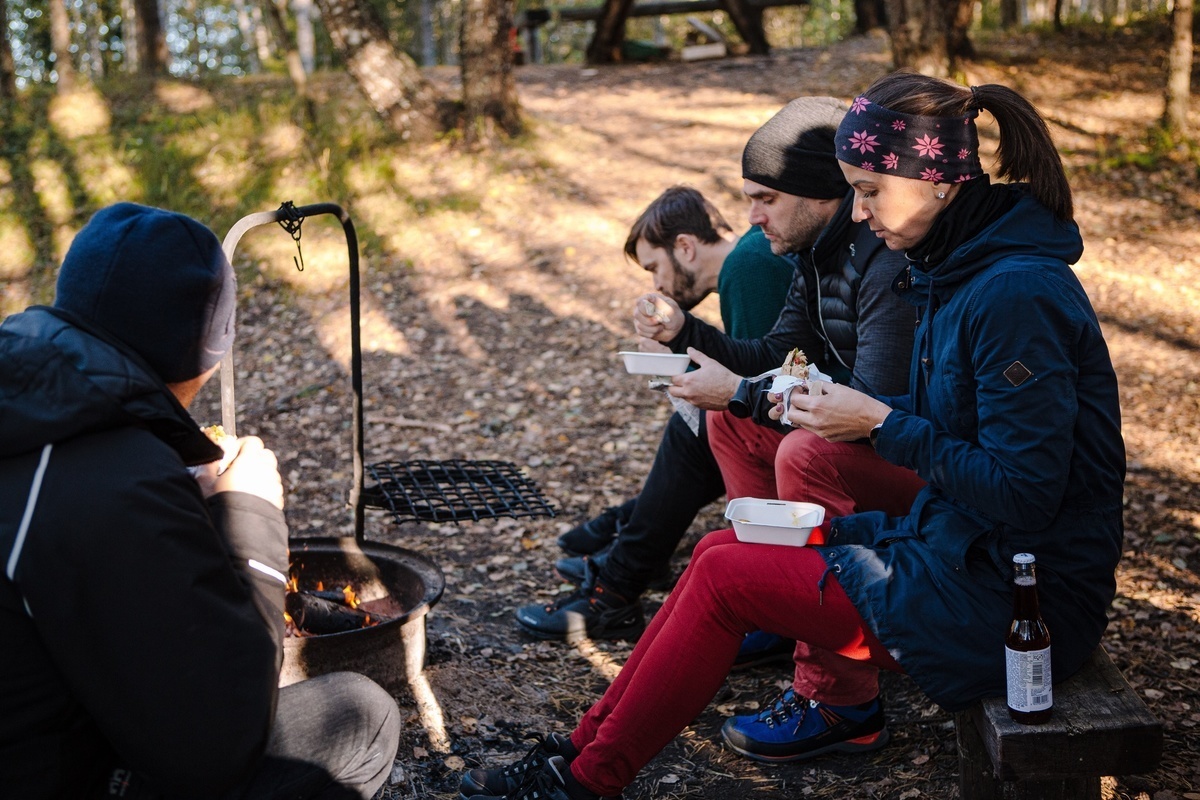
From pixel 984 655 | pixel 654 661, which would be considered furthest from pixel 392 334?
pixel 984 655

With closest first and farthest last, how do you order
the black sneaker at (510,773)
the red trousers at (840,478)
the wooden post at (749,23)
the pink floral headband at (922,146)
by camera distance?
the pink floral headband at (922,146)
the black sneaker at (510,773)
the red trousers at (840,478)
the wooden post at (749,23)

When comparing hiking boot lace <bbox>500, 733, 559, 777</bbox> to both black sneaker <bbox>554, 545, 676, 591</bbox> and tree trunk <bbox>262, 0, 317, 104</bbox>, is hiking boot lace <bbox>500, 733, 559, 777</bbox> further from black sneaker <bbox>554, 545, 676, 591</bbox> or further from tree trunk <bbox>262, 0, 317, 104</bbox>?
tree trunk <bbox>262, 0, 317, 104</bbox>

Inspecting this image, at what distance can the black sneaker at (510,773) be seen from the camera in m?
2.86

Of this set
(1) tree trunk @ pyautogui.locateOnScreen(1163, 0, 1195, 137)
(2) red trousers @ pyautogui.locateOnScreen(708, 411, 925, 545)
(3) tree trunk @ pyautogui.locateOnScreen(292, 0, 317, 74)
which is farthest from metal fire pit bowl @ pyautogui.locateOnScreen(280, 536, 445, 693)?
(3) tree trunk @ pyautogui.locateOnScreen(292, 0, 317, 74)

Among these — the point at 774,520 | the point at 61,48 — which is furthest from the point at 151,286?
the point at 61,48

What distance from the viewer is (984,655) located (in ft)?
7.74

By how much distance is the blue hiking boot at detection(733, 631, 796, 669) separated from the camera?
3.85 m

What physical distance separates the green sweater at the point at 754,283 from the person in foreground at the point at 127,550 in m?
2.24

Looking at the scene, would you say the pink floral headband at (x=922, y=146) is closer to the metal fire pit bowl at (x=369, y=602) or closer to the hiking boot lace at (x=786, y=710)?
the hiking boot lace at (x=786, y=710)

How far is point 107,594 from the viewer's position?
166 centimetres

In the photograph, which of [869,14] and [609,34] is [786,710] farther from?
[869,14]

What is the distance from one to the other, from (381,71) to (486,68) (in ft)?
3.49

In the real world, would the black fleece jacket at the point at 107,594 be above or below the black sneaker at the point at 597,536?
above

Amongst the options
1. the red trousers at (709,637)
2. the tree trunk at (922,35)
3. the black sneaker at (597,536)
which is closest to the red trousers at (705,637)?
the red trousers at (709,637)
